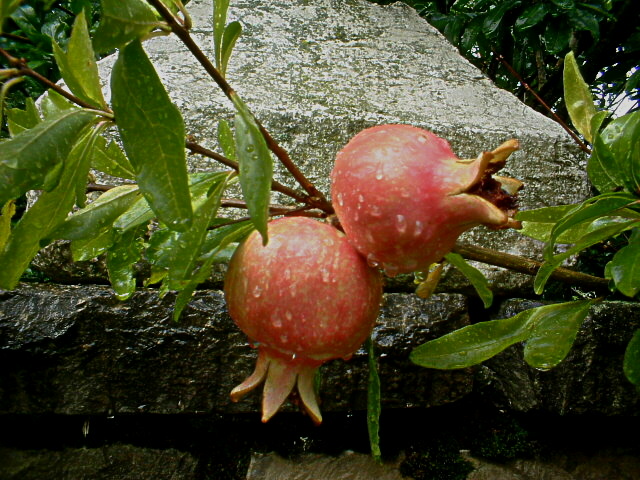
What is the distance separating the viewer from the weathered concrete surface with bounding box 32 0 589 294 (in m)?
1.04

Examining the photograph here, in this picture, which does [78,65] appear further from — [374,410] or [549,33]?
[549,33]

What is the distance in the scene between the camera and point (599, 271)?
1.50 metres

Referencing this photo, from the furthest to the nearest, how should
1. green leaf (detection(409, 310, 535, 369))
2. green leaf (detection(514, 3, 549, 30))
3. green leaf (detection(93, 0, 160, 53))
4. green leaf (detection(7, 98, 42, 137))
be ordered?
green leaf (detection(514, 3, 549, 30)) → green leaf (detection(409, 310, 535, 369)) → green leaf (detection(7, 98, 42, 137)) → green leaf (detection(93, 0, 160, 53))

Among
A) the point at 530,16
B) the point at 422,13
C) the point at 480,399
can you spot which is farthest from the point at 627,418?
the point at 422,13

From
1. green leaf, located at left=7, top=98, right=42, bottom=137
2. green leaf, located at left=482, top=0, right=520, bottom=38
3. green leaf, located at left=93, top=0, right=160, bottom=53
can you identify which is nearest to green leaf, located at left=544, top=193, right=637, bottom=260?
green leaf, located at left=93, top=0, right=160, bottom=53

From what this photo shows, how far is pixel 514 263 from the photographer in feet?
2.06

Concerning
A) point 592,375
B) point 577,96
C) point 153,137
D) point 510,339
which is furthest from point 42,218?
point 592,375

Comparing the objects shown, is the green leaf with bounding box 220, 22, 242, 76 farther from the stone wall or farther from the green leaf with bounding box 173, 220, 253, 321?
the stone wall

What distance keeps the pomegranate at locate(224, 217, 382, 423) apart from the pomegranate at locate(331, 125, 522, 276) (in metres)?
0.02

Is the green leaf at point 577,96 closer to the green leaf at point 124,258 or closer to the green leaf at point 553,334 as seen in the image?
the green leaf at point 553,334

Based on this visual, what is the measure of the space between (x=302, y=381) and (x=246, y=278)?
0.12 meters

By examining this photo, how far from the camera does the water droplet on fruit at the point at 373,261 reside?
0.44m

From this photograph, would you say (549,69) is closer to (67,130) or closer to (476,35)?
(476,35)

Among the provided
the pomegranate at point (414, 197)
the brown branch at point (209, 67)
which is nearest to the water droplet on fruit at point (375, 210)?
the pomegranate at point (414, 197)
